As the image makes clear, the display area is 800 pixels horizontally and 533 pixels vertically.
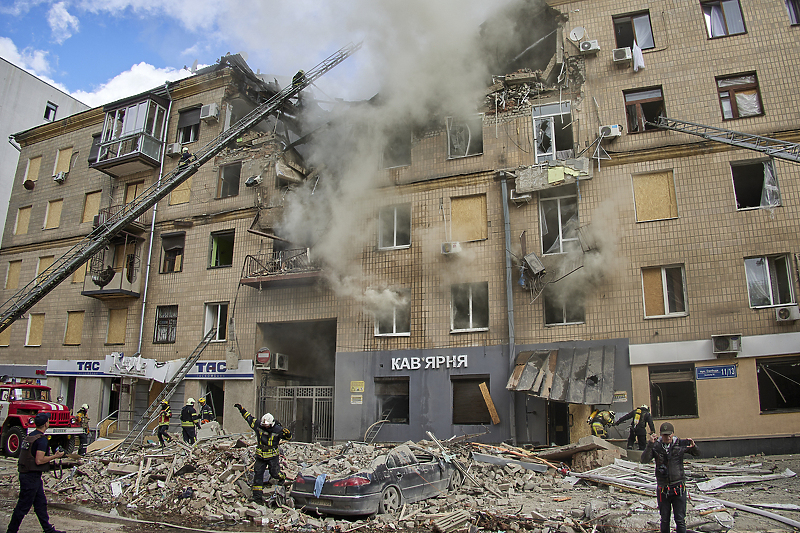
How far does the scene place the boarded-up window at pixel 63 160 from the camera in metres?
25.3

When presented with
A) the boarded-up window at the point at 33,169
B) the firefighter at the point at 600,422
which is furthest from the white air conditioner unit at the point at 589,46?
the boarded-up window at the point at 33,169

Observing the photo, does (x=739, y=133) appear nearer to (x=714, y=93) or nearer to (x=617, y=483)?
(x=714, y=93)

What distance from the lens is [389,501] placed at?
28.7 feet

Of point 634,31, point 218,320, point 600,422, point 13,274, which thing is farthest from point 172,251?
point 634,31

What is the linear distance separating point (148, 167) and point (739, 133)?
20953 millimetres

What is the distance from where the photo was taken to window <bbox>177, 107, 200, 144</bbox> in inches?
878

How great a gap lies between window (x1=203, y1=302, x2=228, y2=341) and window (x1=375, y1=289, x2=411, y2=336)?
6070 millimetres

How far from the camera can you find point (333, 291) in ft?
57.5

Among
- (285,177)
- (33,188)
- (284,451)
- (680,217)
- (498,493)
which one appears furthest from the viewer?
(33,188)

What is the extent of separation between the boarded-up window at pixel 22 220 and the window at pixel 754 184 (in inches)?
1141

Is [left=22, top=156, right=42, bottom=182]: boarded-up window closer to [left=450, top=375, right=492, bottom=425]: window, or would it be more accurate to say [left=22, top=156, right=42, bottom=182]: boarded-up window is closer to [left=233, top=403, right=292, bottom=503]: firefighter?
[left=450, top=375, right=492, bottom=425]: window

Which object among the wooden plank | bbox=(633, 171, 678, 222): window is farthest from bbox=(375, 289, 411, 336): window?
bbox=(633, 171, 678, 222): window

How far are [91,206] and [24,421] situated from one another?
1168 centimetres

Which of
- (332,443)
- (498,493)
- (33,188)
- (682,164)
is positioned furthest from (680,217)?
(33,188)
